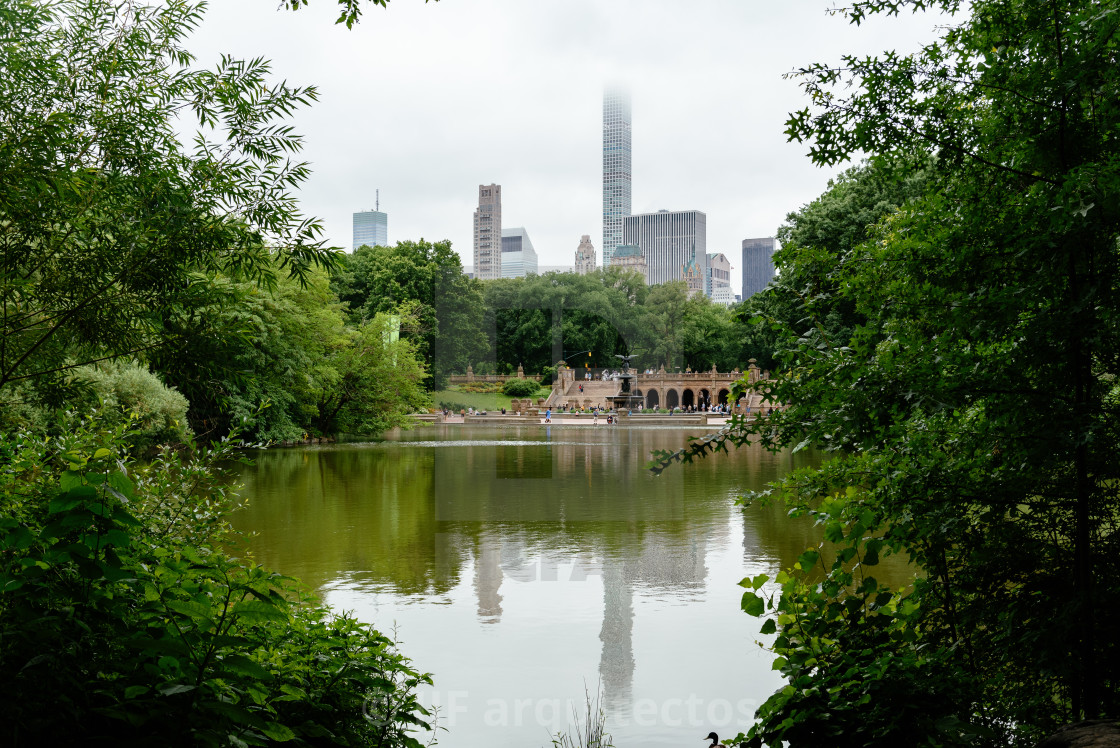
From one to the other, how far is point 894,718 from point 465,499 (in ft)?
43.5

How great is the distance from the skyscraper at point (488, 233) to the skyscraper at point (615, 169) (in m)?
17.3

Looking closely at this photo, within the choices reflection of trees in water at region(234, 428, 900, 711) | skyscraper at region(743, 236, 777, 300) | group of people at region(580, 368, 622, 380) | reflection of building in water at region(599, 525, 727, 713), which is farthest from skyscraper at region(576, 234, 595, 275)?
reflection of building in water at region(599, 525, 727, 713)

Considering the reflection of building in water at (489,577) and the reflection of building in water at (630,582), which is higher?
the reflection of building in water at (630,582)

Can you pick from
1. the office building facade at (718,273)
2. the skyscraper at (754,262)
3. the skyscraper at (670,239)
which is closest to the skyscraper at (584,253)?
the skyscraper at (670,239)

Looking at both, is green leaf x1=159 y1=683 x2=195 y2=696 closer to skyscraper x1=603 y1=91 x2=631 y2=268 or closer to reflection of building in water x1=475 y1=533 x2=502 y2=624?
reflection of building in water x1=475 y1=533 x2=502 y2=624

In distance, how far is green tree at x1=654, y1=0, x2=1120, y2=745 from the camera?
2822 millimetres

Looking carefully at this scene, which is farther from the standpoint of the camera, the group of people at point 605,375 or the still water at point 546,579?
the group of people at point 605,375

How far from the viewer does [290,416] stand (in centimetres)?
2767

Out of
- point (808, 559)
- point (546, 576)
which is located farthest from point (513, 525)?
point (808, 559)

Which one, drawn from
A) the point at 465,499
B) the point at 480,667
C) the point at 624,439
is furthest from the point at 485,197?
the point at 480,667

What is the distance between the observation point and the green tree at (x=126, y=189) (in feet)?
15.8

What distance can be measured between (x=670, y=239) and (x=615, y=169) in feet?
106

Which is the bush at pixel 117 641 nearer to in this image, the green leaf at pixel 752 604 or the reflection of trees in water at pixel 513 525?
the green leaf at pixel 752 604

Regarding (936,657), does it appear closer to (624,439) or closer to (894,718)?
(894,718)
